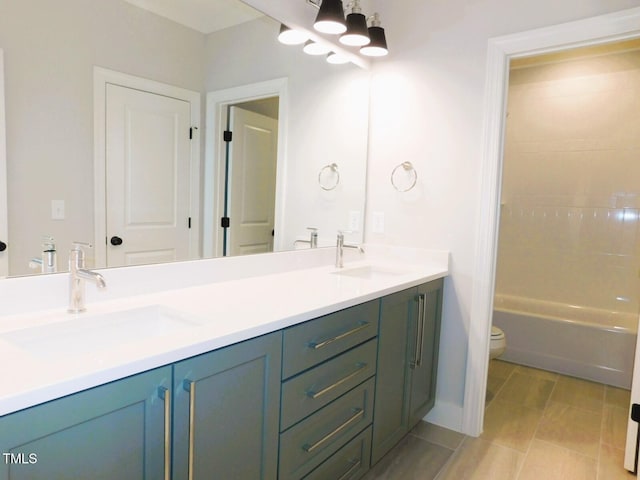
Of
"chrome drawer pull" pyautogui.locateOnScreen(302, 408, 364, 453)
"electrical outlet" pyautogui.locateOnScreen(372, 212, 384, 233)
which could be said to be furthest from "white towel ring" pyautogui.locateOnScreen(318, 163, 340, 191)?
"chrome drawer pull" pyautogui.locateOnScreen(302, 408, 364, 453)

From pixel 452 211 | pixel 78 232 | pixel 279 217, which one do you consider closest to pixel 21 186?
pixel 78 232

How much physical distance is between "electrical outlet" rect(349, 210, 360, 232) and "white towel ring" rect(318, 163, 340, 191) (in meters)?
0.21

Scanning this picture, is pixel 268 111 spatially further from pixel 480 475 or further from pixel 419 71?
pixel 480 475

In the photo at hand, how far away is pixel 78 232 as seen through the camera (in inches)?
50.8

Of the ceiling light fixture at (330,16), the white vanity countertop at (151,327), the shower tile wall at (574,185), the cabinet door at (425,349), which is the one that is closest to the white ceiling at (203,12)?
the ceiling light fixture at (330,16)

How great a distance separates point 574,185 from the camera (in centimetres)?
333

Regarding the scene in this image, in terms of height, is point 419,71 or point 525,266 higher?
point 419,71

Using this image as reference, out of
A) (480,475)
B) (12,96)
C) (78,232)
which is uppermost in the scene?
(12,96)

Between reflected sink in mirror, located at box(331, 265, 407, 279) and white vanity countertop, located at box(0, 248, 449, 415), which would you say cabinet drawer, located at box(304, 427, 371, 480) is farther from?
reflected sink in mirror, located at box(331, 265, 407, 279)

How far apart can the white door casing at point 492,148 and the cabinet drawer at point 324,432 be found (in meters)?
0.82

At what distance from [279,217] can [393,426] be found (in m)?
1.10

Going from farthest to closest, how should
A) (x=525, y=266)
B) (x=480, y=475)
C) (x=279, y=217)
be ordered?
(x=525, y=266)
(x=279, y=217)
(x=480, y=475)

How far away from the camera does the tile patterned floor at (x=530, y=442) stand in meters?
1.89

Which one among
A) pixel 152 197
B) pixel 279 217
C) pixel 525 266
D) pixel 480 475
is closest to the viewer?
pixel 152 197
